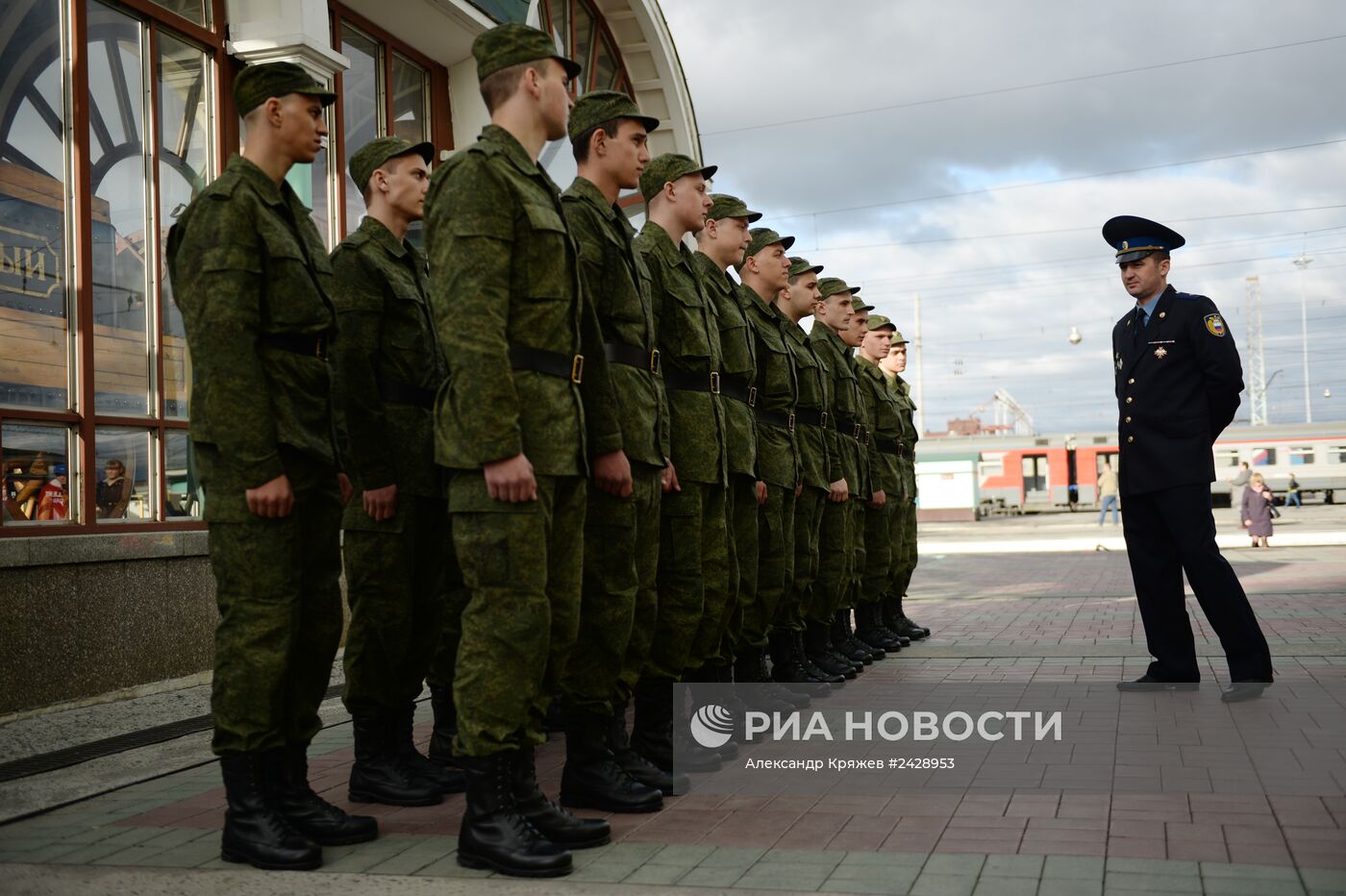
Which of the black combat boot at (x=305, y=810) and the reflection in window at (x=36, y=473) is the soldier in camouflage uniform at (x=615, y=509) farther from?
the reflection in window at (x=36, y=473)

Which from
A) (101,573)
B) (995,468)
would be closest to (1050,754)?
(101,573)

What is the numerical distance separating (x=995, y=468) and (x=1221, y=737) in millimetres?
46032

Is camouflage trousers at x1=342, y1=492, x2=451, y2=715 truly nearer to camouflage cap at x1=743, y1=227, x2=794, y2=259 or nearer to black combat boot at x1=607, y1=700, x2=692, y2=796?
black combat boot at x1=607, y1=700, x2=692, y2=796

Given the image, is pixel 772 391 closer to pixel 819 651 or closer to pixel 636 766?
pixel 819 651

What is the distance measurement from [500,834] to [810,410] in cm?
390

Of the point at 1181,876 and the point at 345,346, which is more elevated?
the point at 345,346

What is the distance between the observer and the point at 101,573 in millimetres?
6715

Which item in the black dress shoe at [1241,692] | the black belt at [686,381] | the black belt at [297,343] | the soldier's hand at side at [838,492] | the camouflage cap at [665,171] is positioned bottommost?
the black dress shoe at [1241,692]

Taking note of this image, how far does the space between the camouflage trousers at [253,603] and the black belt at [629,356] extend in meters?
1.03

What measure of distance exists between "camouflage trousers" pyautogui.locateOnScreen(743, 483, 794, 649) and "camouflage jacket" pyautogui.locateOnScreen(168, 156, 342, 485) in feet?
8.10

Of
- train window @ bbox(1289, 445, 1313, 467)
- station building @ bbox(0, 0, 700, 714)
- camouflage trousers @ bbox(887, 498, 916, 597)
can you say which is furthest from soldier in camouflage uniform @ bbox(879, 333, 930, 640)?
train window @ bbox(1289, 445, 1313, 467)

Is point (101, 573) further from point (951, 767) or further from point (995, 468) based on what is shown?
point (995, 468)

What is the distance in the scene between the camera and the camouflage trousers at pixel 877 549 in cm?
874

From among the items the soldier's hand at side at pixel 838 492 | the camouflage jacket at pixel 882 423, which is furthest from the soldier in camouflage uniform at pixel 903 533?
the soldier's hand at side at pixel 838 492
